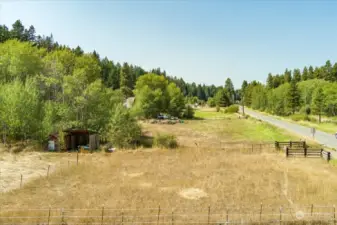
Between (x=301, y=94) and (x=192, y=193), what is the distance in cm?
6389

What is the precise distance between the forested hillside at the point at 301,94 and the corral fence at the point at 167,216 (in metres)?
42.8

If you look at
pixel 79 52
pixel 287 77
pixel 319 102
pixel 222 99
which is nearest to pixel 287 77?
pixel 287 77

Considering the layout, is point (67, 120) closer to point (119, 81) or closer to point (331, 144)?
point (331, 144)

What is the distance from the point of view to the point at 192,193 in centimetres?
Result: 1451

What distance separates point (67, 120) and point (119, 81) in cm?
6462

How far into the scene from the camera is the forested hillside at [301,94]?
49.3 meters

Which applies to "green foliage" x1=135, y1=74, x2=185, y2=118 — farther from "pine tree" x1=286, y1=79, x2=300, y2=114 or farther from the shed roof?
the shed roof

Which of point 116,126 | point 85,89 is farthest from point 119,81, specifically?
point 116,126

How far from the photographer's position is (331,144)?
88.3ft

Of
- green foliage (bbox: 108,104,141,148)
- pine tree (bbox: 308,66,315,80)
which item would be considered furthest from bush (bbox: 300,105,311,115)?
green foliage (bbox: 108,104,141,148)

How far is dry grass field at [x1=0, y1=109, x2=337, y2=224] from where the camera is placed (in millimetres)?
12030

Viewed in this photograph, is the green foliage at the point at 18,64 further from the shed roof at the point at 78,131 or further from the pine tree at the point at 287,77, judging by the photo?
the pine tree at the point at 287,77

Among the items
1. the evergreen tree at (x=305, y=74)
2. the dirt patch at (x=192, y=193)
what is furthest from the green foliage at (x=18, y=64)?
the evergreen tree at (x=305, y=74)

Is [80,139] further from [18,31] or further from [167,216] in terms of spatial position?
[18,31]
